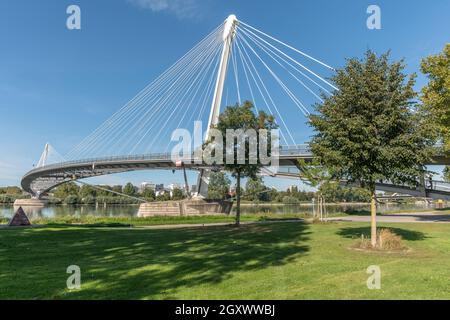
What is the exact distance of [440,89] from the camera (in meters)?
26.0

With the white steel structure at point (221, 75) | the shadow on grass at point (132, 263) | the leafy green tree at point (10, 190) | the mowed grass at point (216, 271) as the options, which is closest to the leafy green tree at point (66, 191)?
the leafy green tree at point (10, 190)

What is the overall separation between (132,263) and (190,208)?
114ft

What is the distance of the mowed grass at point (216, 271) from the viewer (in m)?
6.34

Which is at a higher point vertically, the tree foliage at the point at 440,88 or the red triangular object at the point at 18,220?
the tree foliage at the point at 440,88

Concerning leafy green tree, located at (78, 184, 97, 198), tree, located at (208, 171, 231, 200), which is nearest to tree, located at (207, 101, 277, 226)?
tree, located at (208, 171, 231, 200)

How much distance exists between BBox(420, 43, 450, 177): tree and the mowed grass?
13.2 metres

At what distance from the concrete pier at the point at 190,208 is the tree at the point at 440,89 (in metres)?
26.1

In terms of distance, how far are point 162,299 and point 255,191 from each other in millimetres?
64693

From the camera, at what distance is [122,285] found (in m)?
6.77

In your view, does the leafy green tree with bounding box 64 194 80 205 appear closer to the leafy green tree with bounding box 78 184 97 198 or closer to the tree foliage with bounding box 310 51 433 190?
the leafy green tree with bounding box 78 184 97 198

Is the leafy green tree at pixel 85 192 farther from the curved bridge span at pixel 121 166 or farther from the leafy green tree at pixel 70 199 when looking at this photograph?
the curved bridge span at pixel 121 166

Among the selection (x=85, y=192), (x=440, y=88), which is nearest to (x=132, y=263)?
(x=440, y=88)

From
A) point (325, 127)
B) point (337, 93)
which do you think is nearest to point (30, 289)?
point (325, 127)
